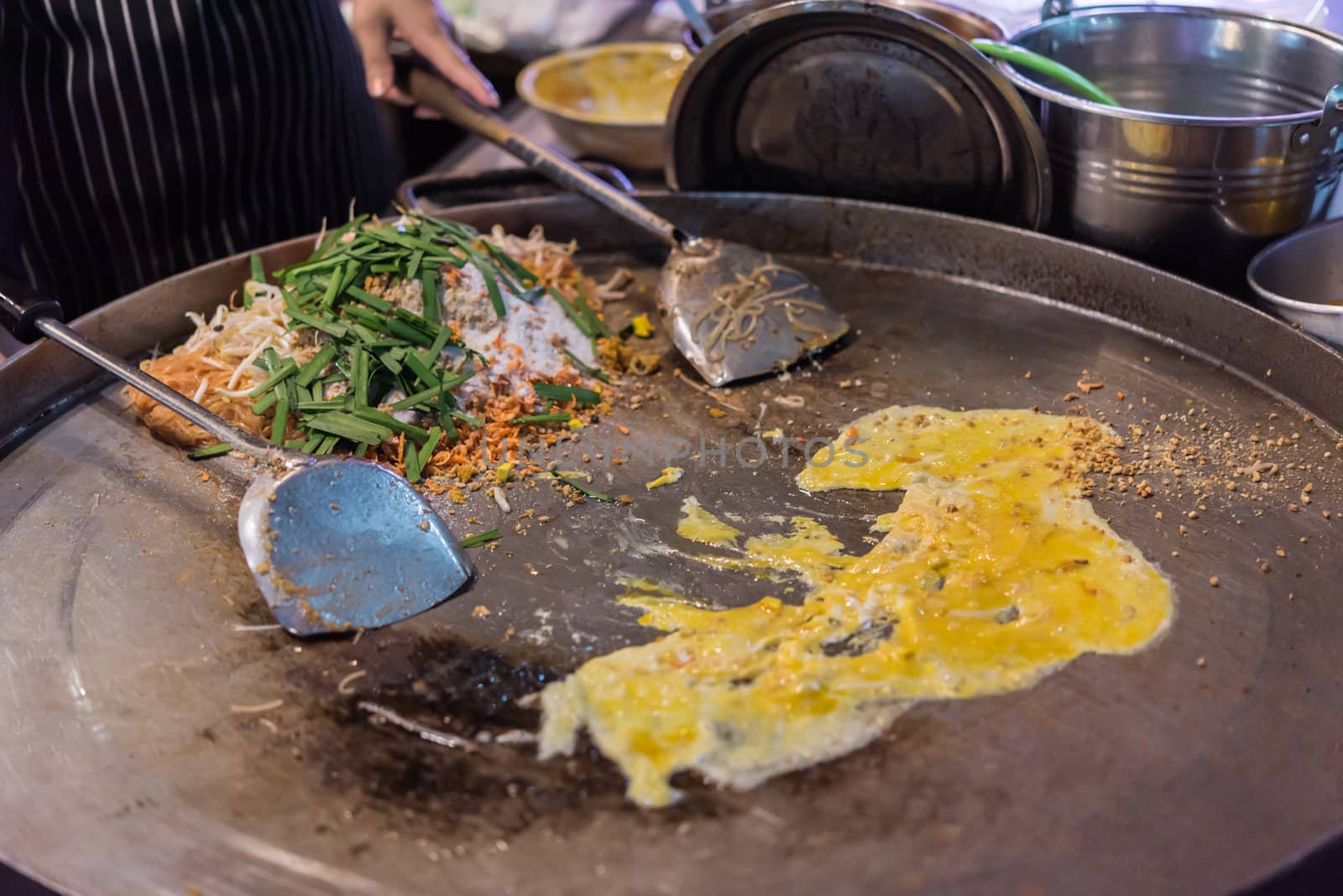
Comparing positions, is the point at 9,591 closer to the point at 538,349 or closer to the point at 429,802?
the point at 429,802

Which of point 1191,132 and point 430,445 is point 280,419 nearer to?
point 430,445

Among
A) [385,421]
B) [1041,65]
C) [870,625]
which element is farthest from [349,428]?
[1041,65]

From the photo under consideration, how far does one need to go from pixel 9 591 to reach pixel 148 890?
0.66 m

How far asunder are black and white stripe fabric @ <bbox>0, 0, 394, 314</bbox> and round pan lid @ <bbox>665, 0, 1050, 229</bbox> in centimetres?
93

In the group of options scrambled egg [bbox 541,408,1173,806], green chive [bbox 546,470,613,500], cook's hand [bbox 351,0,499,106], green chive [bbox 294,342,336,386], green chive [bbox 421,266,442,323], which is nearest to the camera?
scrambled egg [bbox 541,408,1173,806]

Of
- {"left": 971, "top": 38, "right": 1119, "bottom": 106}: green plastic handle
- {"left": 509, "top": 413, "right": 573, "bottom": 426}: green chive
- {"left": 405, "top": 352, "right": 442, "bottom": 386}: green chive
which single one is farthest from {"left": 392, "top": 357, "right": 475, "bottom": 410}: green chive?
{"left": 971, "top": 38, "right": 1119, "bottom": 106}: green plastic handle

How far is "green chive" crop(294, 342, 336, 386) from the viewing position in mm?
1931

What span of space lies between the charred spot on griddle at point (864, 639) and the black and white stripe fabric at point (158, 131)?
188cm

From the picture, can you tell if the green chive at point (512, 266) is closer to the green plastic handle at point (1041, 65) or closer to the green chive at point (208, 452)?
the green chive at point (208, 452)

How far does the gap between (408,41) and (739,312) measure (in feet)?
3.91

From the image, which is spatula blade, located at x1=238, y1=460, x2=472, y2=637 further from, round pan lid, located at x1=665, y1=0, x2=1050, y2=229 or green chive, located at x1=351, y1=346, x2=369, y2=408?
round pan lid, located at x1=665, y1=0, x2=1050, y2=229

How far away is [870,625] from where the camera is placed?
151cm

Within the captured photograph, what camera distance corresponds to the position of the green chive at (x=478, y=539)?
5.60 ft

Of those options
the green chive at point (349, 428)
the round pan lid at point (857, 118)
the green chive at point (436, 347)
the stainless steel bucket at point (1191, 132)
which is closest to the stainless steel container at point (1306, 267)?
the stainless steel bucket at point (1191, 132)
